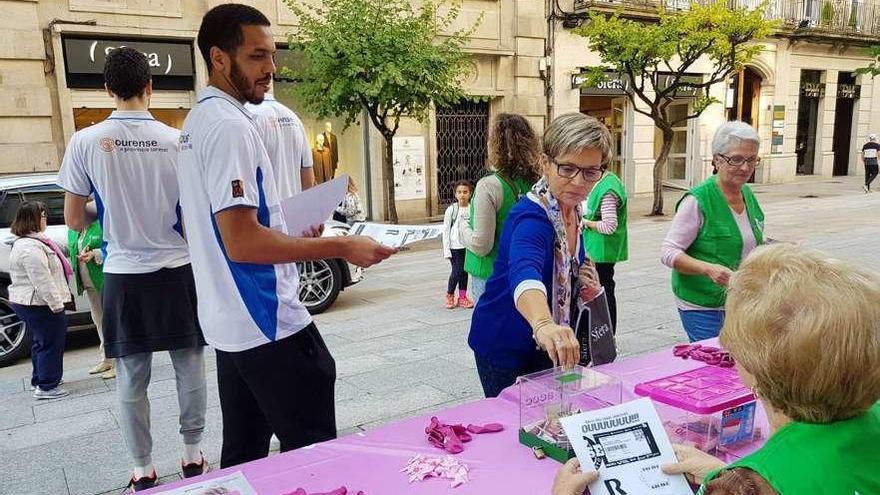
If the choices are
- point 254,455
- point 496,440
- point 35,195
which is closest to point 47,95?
point 35,195

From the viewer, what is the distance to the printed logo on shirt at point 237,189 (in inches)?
77.8

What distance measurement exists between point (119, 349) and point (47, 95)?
10042mm

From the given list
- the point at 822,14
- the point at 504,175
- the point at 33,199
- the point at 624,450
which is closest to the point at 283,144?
the point at 624,450

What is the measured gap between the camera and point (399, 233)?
227cm

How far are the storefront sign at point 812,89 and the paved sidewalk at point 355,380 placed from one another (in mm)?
16855

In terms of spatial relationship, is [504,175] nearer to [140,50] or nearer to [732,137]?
[732,137]

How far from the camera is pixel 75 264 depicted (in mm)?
5180

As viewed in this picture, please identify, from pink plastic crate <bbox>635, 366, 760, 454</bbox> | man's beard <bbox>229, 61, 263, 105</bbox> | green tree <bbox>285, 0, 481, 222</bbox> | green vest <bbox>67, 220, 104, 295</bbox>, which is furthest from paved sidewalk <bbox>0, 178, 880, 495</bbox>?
green tree <bbox>285, 0, 481, 222</bbox>

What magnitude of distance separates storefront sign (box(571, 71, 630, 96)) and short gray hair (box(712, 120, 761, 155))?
1427 centimetres

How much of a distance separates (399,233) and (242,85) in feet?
2.31

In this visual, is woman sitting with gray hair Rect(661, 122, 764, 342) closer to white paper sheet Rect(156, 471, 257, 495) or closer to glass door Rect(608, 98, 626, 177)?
white paper sheet Rect(156, 471, 257, 495)

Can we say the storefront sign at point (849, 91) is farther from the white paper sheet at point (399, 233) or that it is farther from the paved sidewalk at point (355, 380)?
the white paper sheet at point (399, 233)

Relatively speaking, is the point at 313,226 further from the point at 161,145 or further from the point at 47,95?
the point at 47,95

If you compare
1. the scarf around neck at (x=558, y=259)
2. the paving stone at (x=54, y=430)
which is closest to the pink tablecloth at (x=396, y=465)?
the scarf around neck at (x=558, y=259)
